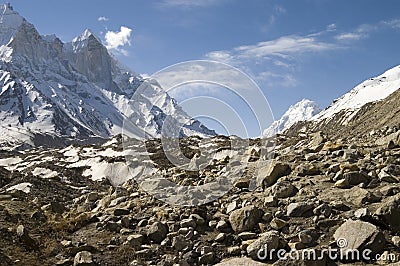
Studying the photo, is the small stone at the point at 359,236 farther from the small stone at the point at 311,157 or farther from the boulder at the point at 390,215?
the small stone at the point at 311,157

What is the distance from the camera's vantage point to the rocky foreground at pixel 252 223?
10.3 metres

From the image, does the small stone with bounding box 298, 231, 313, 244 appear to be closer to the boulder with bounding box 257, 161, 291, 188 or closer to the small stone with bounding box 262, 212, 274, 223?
the small stone with bounding box 262, 212, 274, 223

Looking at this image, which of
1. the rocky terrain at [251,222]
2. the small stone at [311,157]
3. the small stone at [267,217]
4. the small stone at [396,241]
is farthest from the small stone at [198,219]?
the small stone at [311,157]

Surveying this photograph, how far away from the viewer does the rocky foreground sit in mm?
10305

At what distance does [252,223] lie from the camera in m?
11.8

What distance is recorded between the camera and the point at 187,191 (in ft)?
51.3

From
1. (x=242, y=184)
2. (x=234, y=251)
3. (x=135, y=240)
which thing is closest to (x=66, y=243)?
(x=135, y=240)

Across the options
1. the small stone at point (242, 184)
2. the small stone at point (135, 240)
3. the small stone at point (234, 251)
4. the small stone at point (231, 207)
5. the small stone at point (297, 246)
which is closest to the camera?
the small stone at point (297, 246)

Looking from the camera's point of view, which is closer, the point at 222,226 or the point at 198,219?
the point at 222,226

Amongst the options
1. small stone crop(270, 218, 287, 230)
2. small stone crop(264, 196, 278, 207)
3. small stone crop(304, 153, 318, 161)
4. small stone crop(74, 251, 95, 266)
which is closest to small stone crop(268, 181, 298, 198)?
small stone crop(264, 196, 278, 207)

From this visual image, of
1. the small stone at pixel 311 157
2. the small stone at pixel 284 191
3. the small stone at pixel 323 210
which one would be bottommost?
the small stone at pixel 323 210

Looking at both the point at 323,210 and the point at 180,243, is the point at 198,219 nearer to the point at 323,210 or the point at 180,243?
the point at 180,243

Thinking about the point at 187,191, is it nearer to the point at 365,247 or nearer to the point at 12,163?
the point at 365,247

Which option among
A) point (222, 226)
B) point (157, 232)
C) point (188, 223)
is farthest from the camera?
point (188, 223)
